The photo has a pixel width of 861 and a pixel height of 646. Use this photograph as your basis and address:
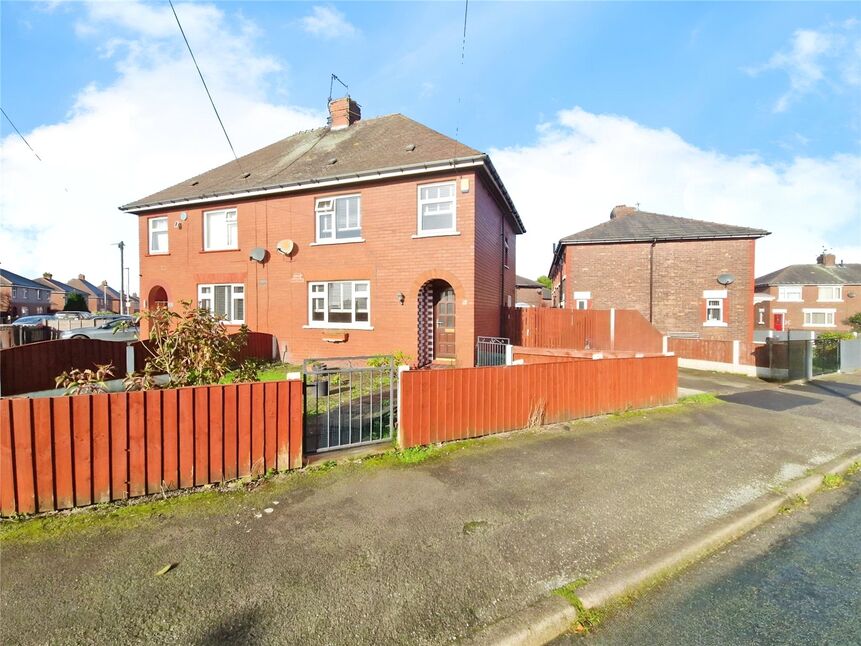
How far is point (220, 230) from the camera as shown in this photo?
15.4m

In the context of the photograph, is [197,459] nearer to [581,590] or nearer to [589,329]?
[581,590]

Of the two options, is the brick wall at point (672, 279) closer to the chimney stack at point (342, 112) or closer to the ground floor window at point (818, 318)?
the chimney stack at point (342, 112)

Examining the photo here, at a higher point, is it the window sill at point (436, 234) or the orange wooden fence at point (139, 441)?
the window sill at point (436, 234)

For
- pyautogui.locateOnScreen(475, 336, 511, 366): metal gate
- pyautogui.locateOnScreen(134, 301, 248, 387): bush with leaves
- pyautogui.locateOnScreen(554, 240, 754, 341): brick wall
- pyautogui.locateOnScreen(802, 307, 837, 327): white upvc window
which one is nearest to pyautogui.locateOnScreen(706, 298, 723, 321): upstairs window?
pyautogui.locateOnScreen(554, 240, 754, 341): brick wall

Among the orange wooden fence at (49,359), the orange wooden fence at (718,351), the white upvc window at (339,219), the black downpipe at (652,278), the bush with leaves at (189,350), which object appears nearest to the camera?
the bush with leaves at (189,350)

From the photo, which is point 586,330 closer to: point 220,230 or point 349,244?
point 349,244

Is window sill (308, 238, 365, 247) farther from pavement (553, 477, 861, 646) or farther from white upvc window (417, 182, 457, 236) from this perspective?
pavement (553, 477, 861, 646)

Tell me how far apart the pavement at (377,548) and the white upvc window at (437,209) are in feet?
25.2

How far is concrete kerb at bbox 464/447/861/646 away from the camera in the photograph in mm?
2473

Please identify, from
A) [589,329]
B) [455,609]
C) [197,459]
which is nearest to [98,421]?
[197,459]

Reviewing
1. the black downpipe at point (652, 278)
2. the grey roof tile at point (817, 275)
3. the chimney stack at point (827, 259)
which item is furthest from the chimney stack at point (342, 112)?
the chimney stack at point (827, 259)

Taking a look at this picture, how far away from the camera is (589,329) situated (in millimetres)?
13102

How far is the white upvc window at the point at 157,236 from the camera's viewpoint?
16406 millimetres

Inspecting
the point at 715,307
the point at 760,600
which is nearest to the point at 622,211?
the point at 715,307
